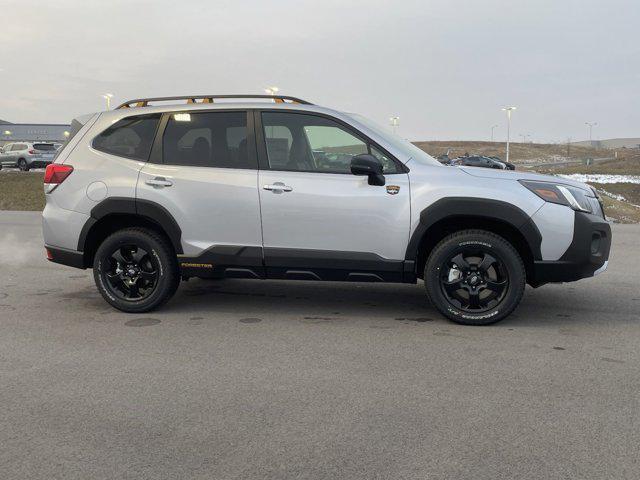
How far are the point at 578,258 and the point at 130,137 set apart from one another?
409cm

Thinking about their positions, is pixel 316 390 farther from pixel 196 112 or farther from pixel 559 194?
pixel 196 112

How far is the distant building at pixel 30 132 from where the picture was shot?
11269cm

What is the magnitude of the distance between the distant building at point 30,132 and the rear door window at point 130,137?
11494cm

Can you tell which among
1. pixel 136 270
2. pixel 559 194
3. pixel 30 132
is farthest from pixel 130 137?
pixel 30 132

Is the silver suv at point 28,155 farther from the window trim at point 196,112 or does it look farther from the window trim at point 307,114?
the window trim at point 307,114

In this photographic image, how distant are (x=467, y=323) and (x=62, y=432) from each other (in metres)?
3.32

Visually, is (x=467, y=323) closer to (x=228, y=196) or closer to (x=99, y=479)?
(x=228, y=196)

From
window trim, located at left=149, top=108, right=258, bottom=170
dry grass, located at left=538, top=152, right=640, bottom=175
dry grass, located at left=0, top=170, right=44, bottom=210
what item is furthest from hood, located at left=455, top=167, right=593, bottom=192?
dry grass, located at left=538, top=152, right=640, bottom=175

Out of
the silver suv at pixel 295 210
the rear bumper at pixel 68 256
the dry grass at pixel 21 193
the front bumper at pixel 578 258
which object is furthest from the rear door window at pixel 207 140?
the dry grass at pixel 21 193

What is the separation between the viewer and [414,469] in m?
2.87

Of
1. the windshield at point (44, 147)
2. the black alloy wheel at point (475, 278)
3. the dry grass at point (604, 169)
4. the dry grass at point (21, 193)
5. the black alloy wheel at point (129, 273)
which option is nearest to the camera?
the black alloy wheel at point (475, 278)

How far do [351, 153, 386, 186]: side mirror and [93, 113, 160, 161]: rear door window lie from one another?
1966 mm

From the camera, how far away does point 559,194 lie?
5203 mm

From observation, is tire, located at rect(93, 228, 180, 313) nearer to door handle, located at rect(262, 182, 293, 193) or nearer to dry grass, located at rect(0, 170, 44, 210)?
door handle, located at rect(262, 182, 293, 193)
